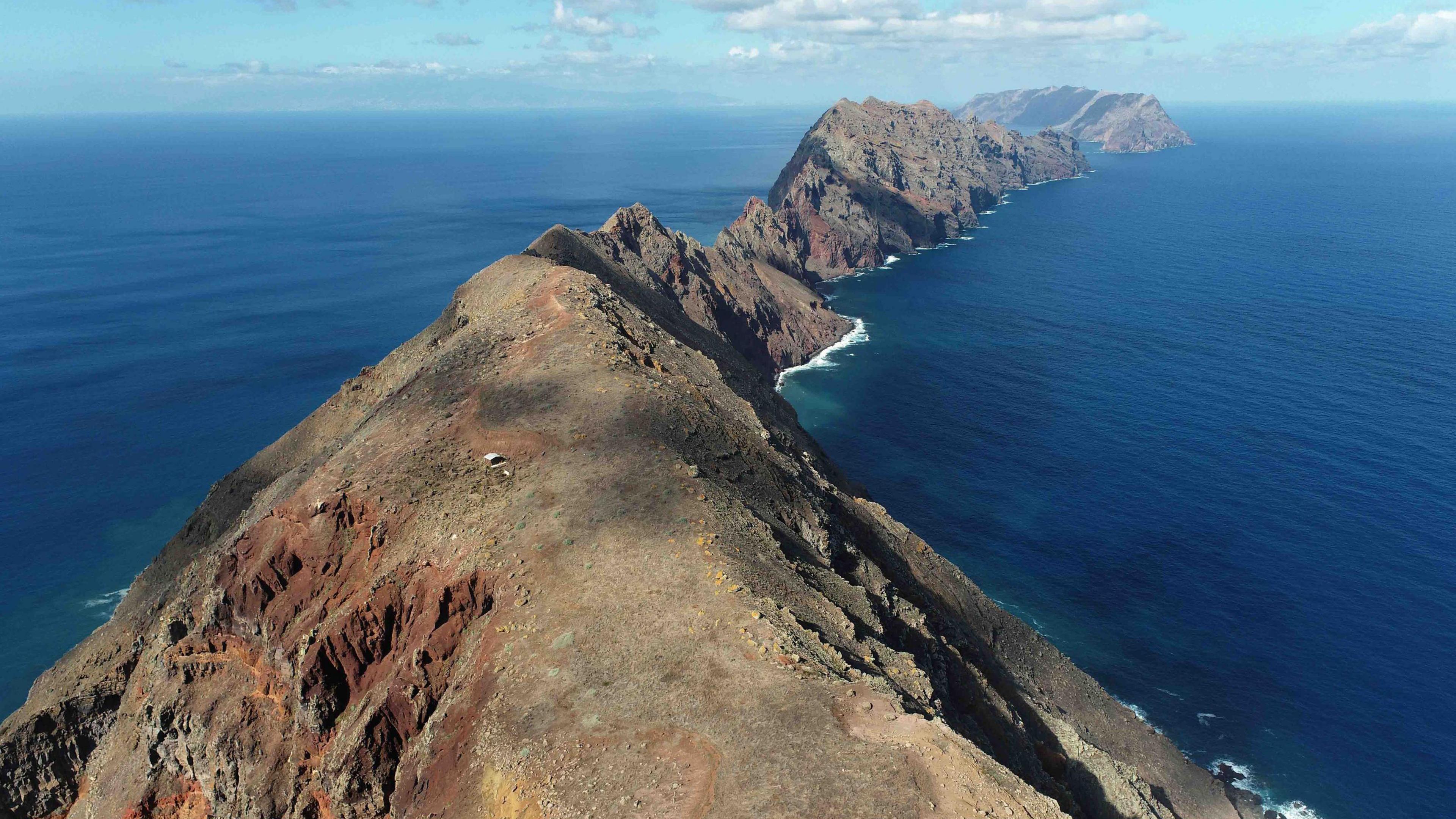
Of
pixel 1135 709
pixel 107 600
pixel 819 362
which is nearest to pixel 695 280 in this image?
pixel 819 362

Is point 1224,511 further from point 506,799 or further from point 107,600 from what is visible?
point 107,600

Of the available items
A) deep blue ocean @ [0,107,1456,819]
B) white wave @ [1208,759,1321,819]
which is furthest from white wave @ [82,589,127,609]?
white wave @ [1208,759,1321,819]

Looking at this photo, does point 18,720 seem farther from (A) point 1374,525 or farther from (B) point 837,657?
(A) point 1374,525

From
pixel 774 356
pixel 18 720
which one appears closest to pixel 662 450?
pixel 18 720

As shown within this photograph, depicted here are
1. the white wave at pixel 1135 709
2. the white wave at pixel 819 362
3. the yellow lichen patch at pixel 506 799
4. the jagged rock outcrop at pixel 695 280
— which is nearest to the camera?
the yellow lichen patch at pixel 506 799

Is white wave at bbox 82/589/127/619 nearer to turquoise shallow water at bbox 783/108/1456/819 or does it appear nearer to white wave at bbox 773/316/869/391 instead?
turquoise shallow water at bbox 783/108/1456/819

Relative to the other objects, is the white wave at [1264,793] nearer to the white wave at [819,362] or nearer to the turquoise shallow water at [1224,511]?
the turquoise shallow water at [1224,511]

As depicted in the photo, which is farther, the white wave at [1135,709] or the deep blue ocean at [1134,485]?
the deep blue ocean at [1134,485]

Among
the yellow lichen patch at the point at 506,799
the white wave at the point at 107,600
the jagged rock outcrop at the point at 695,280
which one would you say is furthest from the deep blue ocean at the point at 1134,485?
the yellow lichen patch at the point at 506,799
